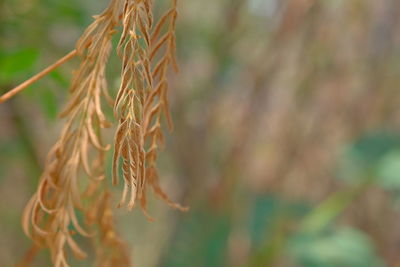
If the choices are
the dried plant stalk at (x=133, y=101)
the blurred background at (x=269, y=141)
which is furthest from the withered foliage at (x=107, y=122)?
the blurred background at (x=269, y=141)

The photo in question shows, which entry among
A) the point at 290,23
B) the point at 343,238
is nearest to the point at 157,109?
the point at 290,23

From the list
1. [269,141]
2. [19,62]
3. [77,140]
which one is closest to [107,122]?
[77,140]

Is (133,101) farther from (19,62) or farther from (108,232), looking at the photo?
(19,62)

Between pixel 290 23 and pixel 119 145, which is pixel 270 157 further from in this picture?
pixel 119 145

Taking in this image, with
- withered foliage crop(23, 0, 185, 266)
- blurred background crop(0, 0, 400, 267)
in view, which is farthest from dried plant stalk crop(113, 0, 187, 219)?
blurred background crop(0, 0, 400, 267)

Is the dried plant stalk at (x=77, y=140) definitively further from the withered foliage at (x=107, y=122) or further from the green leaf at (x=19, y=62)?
the green leaf at (x=19, y=62)

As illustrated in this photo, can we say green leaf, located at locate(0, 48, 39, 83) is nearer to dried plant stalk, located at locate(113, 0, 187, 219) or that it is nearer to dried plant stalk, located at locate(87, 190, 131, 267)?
dried plant stalk, located at locate(87, 190, 131, 267)
